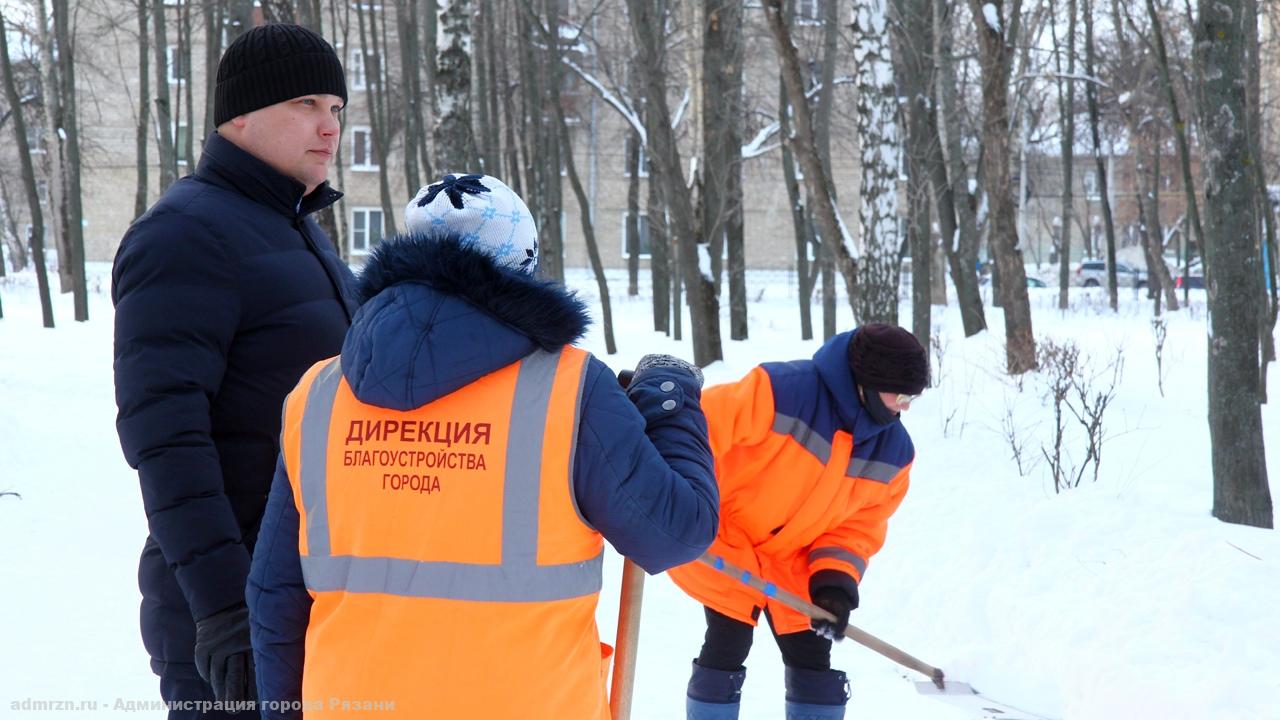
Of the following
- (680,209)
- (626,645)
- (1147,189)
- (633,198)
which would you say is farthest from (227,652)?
(633,198)

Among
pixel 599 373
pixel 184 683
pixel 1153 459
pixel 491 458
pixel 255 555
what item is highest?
pixel 599 373

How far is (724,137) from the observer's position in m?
15.4

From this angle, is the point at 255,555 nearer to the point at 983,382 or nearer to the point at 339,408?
the point at 339,408

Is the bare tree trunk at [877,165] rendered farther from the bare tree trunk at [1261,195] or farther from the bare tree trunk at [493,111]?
the bare tree trunk at [493,111]

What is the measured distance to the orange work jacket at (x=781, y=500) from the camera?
3.43m

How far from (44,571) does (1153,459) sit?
7.09 metres

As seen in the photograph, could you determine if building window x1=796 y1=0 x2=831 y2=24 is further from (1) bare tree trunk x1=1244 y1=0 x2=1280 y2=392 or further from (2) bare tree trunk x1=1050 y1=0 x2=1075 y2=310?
(1) bare tree trunk x1=1244 y1=0 x2=1280 y2=392

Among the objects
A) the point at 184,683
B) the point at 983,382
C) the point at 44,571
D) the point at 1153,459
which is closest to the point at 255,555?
the point at 184,683

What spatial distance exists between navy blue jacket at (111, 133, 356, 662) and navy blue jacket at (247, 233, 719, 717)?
16cm

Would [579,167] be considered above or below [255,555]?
above

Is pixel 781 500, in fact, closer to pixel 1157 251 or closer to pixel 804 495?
pixel 804 495

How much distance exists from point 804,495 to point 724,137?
12362 millimetres

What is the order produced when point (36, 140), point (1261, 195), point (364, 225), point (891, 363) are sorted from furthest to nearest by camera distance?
1. point (364, 225)
2. point (36, 140)
3. point (1261, 195)
4. point (891, 363)

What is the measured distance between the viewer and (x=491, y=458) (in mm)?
1624
